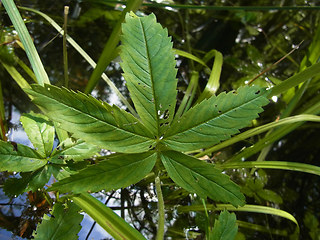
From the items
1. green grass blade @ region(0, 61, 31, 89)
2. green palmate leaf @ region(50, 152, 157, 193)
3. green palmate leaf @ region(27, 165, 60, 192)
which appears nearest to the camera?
green palmate leaf @ region(50, 152, 157, 193)

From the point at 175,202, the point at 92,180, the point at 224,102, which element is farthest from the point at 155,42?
the point at 175,202

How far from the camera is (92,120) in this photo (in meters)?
0.66

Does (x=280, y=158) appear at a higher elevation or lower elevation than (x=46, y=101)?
higher

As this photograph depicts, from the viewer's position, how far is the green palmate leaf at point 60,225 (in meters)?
0.66

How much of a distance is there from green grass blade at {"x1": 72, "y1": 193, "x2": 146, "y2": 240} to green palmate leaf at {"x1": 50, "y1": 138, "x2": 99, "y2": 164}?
0.11m

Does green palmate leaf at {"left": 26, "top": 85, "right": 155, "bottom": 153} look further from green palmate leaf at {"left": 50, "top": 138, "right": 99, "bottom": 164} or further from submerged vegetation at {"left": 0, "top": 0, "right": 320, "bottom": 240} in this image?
green palmate leaf at {"left": 50, "top": 138, "right": 99, "bottom": 164}

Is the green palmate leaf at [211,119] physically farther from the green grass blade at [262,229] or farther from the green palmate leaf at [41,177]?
the green grass blade at [262,229]

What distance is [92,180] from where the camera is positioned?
0.63 metres

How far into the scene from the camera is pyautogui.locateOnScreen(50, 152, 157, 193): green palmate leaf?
2.05 feet

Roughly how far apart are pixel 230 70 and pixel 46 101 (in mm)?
1082

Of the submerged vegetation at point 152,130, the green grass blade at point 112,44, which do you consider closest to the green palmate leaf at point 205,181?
the submerged vegetation at point 152,130

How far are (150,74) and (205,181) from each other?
0.92ft

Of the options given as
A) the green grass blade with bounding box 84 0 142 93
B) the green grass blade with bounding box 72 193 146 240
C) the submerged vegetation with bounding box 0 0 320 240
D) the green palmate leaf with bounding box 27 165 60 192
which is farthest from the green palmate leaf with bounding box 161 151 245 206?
the green grass blade with bounding box 84 0 142 93

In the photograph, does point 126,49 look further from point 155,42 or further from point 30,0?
point 30,0
